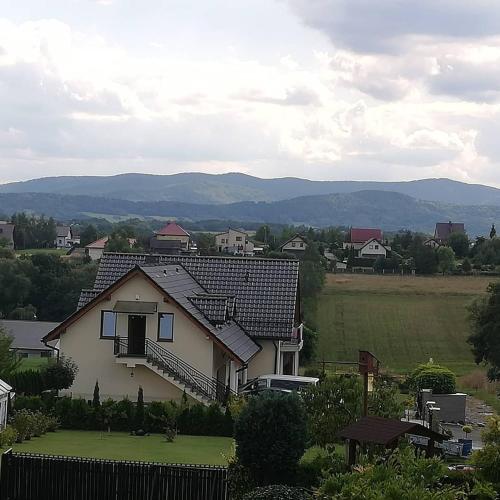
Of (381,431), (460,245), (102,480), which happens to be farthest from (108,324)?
(460,245)

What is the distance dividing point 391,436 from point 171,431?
10.8m

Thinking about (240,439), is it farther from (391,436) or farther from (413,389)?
(413,389)

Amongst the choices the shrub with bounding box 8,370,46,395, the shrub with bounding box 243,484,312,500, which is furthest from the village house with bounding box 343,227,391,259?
the shrub with bounding box 243,484,312,500

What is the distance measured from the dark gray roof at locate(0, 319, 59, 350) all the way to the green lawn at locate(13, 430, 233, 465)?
44203mm

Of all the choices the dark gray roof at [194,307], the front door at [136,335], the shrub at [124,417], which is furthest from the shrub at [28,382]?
the dark gray roof at [194,307]

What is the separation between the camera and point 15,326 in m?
75.7

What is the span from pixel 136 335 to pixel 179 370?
87.4 inches

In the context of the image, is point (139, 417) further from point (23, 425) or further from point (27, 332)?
point (27, 332)

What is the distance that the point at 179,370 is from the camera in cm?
3509

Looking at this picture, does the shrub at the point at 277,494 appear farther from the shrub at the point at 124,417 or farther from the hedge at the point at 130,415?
the shrub at the point at 124,417

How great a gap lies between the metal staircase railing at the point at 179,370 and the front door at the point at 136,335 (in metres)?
0.14

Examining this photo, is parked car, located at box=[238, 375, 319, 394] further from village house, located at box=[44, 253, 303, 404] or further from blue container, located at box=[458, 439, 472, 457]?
blue container, located at box=[458, 439, 472, 457]

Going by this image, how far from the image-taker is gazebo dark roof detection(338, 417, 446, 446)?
20.0 m

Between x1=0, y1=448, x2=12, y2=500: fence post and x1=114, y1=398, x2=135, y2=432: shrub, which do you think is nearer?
x1=0, y1=448, x2=12, y2=500: fence post
